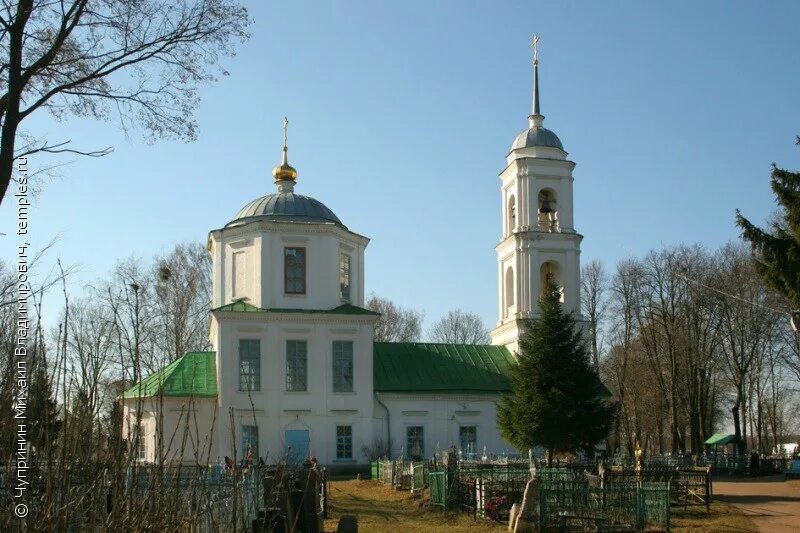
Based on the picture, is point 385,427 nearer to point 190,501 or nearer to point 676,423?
point 676,423

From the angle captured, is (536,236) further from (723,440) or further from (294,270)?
(723,440)

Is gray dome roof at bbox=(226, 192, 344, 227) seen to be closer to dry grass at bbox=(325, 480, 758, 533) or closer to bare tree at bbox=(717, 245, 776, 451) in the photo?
dry grass at bbox=(325, 480, 758, 533)

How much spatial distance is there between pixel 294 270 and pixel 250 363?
416 centimetres

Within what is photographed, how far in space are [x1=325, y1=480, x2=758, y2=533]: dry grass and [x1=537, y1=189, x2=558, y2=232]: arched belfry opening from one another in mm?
19555

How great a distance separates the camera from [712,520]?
68.2ft

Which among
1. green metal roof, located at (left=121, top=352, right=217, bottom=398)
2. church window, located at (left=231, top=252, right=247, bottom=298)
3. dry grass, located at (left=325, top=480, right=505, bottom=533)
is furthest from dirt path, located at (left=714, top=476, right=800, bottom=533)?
church window, located at (left=231, top=252, right=247, bottom=298)

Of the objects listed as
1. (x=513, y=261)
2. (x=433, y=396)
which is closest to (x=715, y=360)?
(x=513, y=261)

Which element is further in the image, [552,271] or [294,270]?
[552,271]

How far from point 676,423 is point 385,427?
Result: 17097 millimetres

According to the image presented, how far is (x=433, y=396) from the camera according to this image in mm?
40594

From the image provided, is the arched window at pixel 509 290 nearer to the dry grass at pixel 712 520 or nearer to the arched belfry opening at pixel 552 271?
the arched belfry opening at pixel 552 271

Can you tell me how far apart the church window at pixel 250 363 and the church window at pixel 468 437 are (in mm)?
8845

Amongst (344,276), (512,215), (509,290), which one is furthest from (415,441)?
(512,215)

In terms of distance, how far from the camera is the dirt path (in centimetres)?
2077
